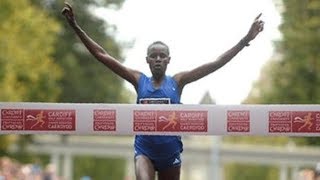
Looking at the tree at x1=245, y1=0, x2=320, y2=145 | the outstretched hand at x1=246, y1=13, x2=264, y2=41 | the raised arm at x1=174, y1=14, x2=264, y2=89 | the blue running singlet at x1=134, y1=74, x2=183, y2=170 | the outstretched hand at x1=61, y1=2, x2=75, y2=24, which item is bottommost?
the blue running singlet at x1=134, y1=74, x2=183, y2=170

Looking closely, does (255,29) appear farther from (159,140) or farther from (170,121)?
(159,140)

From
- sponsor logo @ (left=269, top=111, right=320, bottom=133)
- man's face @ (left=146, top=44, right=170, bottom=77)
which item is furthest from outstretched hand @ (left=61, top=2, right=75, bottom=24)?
sponsor logo @ (left=269, top=111, right=320, bottom=133)

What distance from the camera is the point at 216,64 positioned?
1003cm

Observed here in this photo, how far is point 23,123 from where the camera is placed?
10531 millimetres

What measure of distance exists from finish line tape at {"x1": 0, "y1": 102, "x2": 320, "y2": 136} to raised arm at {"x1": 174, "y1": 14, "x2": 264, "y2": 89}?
313 millimetres

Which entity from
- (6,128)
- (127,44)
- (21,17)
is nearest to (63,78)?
(127,44)

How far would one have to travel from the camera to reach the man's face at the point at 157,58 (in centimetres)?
989

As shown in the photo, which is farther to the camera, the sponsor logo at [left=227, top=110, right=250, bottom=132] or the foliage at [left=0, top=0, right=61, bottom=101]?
the foliage at [left=0, top=0, right=61, bottom=101]

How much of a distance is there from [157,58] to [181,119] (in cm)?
69

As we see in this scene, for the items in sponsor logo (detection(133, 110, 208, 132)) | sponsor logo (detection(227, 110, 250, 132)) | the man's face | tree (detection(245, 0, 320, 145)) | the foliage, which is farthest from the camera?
the foliage

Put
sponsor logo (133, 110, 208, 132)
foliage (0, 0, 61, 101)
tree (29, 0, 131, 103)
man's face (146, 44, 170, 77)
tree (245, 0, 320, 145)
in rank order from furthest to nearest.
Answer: tree (29, 0, 131, 103)
foliage (0, 0, 61, 101)
tree (245, 0, 320, 145)
sponsor logo (133, 110, 208, 132)
man's face (146, 44, 170, 77)

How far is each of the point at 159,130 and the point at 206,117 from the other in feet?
1.47

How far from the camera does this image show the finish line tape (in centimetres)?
1029

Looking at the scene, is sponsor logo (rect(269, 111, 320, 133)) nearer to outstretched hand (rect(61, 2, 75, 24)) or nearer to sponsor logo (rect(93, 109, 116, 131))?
sponsor logo (rect(93, 109, 116, 131))
